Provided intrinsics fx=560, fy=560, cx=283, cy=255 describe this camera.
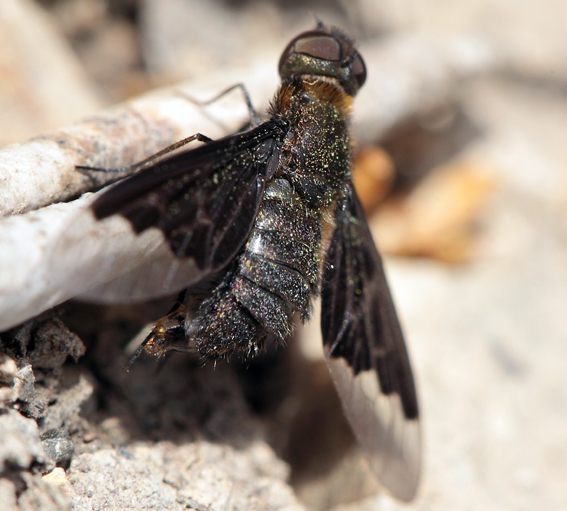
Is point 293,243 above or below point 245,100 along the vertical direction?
below

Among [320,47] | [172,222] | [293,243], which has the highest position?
[320,47]

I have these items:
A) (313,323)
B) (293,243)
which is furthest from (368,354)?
(293,243)

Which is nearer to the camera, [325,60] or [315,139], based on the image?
[315,139]

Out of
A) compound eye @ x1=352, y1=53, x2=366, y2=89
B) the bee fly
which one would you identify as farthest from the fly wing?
compound eye @ x1=352, y1=53, x2=366, y2=89

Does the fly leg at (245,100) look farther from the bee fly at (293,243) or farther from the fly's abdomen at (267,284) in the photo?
the fly's abdomen at (267,284)

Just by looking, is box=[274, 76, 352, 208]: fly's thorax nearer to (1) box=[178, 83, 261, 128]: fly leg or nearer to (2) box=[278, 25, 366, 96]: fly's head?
(2) box=[278, 25, 366, 96]: fly's head

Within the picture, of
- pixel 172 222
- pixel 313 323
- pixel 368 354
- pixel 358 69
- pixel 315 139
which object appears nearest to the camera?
pixel 172 222

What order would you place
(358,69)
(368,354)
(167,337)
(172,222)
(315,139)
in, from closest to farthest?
(172,222) → (167,337) → (315,139) → (368,354) → (358,69)

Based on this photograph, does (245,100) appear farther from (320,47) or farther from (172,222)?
(172,222)
